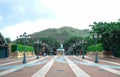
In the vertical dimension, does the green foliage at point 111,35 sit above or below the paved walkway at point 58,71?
above

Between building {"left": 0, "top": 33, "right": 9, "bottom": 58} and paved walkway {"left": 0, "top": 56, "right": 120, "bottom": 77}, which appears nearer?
paved walkway {"left": 0, "top": 56, "right": 120, "bottom": 77}

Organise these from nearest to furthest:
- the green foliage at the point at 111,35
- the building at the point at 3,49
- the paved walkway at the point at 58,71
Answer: the paved walkway at the point at 58,71 → the green foliage at the point at 111,35 → the building at the point at 3,49

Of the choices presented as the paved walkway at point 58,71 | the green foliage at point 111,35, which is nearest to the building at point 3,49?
the green foliage at point 111,35

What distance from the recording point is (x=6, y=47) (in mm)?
71250

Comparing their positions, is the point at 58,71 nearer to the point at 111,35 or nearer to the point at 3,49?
the point at 111,35

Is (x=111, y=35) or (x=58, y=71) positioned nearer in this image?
(x=58, y=71)

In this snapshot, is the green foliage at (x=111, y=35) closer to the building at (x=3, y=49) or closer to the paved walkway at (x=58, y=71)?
the building at (x=3, y=49)

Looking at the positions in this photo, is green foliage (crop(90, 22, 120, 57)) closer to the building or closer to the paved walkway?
the building

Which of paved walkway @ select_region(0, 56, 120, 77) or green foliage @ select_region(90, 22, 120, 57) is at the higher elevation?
green foliage @ select_region(90, 22, 120, 57)

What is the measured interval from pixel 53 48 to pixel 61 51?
4736 cm

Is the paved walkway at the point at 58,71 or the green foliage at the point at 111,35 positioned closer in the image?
the paved walkway at the point at 58,71

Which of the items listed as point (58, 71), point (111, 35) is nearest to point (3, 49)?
point (111, 35)

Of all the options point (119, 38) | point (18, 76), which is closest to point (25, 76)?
point (18, 76)

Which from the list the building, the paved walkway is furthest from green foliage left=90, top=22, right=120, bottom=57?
the paved walkway
